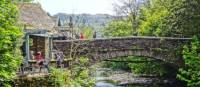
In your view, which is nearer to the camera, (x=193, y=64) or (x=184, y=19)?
(x=193, y=64)

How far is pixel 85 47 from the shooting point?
113 feet

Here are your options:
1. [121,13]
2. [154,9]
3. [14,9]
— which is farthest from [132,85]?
[14,9]

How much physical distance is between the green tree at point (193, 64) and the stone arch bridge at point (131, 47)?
6.19 feet

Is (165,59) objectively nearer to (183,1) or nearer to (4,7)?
(183,1)

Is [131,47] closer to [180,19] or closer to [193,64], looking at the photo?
[180,19]

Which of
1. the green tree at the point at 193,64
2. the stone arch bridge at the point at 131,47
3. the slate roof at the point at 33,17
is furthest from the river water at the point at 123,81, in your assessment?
the slate roof at the point at 33,17

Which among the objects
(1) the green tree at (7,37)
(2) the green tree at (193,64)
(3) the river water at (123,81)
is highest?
(1) the green tree at (7,37)

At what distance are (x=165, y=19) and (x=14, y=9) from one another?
60.0 feet

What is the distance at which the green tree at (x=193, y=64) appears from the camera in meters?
30.6

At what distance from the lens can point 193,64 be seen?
1245 inches

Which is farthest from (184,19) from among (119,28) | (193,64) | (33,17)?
(119,28)

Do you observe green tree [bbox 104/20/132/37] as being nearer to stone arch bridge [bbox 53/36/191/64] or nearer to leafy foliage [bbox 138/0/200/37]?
leafy foliage [bbox 138/0/200/37]

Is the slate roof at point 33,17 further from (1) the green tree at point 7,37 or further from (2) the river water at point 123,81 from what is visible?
(2) the river water at point 123,81

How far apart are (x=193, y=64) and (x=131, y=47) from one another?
5.44 metres
